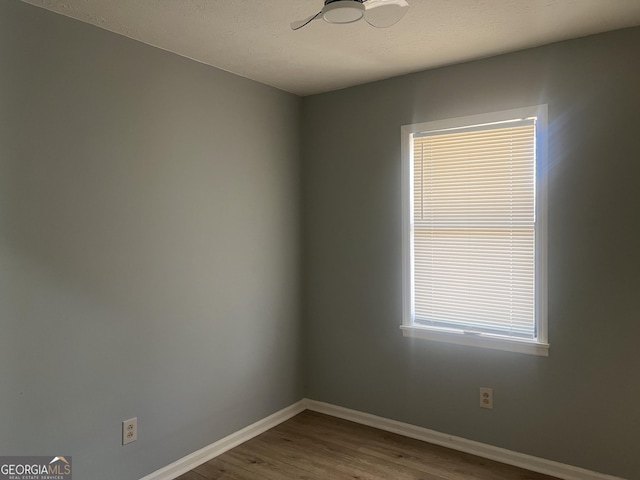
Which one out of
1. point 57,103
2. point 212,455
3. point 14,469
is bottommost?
point 212,455

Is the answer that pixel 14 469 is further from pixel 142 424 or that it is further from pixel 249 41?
pixel 249 41

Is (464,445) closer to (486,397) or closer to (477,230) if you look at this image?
(486,397)

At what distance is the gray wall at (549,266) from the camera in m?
2.48

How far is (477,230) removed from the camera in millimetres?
2938

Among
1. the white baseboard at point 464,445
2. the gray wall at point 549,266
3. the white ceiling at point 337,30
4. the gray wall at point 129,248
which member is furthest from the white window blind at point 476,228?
the gray wall at point 129,248

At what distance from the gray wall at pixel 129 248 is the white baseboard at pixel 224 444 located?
0.05 meters

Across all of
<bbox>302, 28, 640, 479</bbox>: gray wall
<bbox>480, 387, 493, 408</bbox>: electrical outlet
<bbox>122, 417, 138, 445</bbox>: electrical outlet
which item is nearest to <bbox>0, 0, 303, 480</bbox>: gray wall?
<bbox>122, 417, 138, 445</bbox>: electrical outlet

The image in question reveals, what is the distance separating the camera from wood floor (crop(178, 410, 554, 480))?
269cm

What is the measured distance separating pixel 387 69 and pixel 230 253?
164cm

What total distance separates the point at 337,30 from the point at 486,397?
2377mm

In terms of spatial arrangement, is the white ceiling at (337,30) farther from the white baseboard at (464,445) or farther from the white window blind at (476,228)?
the white baseboard at (464,445)

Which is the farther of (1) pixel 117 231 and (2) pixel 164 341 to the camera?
(2) pixel 164 341

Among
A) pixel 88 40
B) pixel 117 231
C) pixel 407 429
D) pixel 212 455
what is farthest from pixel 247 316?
pixel 88 40

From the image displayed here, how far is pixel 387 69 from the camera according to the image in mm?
3070
